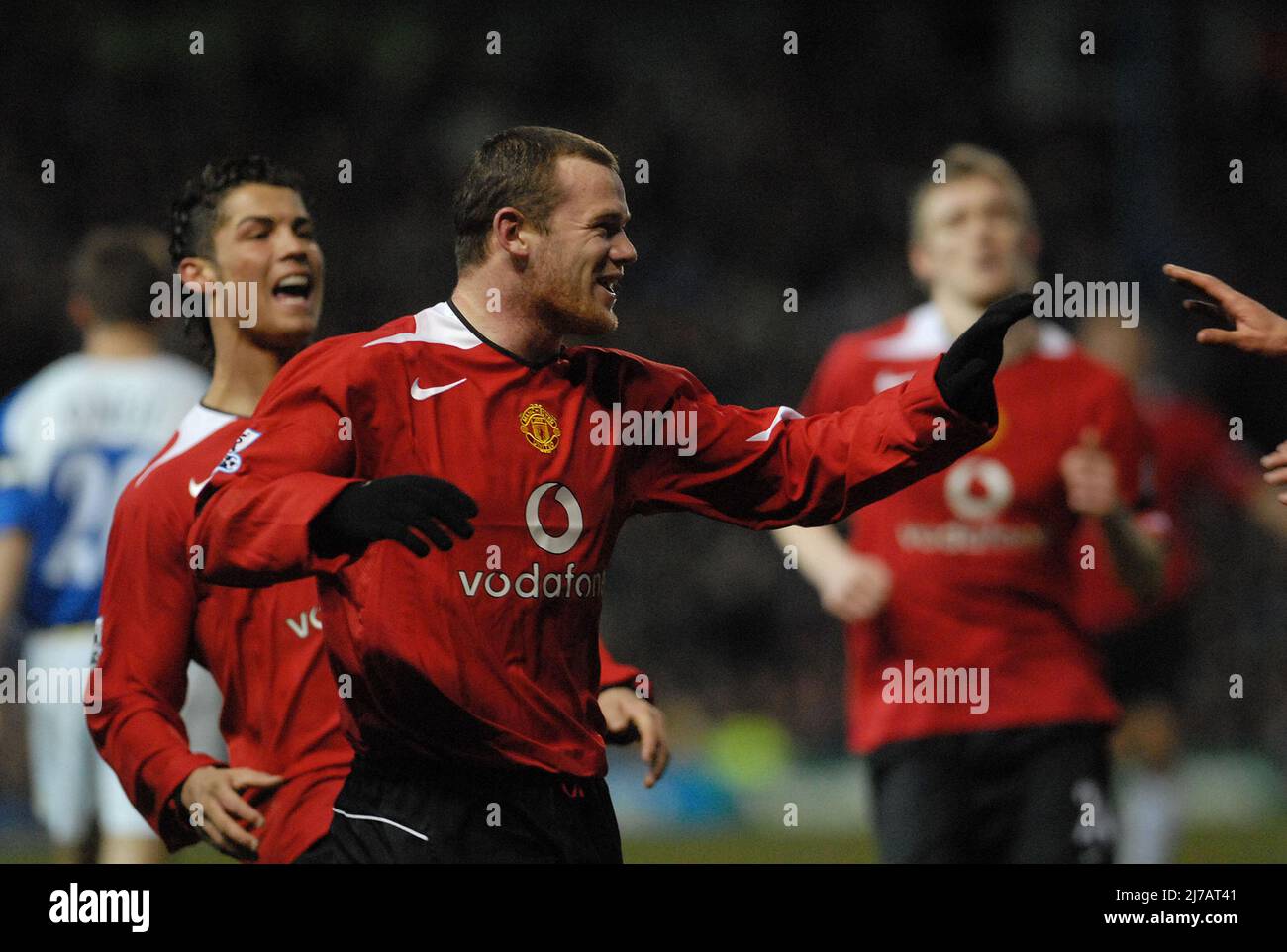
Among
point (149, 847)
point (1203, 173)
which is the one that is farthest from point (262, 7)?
point (149, 847)

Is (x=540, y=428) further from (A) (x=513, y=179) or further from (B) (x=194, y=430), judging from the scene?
(B) (x=194, y=430)

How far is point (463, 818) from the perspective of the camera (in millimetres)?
3477

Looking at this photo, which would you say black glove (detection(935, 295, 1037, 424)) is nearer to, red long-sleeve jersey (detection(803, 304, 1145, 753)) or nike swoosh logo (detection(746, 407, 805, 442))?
nike swoosh logo (detection(746, 407, 805, 442))

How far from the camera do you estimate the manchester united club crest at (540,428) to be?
11.7 feet

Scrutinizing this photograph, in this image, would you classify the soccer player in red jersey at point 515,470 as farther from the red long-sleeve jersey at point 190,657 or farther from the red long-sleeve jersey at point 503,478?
the red long-sleeve jersey at point 190,657

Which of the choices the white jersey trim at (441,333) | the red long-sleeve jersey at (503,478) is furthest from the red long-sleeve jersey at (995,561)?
the white jersey trim at (441,333)

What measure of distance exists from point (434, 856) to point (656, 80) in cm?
1342

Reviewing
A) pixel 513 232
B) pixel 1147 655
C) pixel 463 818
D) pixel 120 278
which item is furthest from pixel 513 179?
pixel 1147 655

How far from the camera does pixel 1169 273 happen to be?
3.80 metres

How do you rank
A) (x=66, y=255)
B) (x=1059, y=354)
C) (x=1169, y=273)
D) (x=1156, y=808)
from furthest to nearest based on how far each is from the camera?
(x=66, y=255)
(x=1156, y=808)
(x=1059, y=354)
(x=1169, y=273)

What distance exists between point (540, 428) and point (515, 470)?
101 millimetres

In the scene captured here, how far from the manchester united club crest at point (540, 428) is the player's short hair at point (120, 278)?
9.34 ft

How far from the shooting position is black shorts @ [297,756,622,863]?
3.46m
